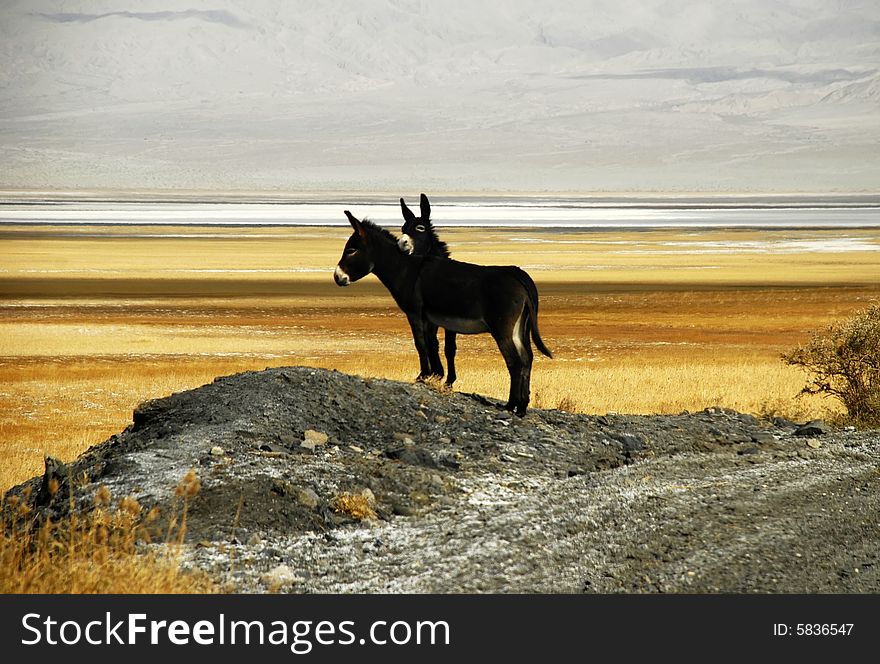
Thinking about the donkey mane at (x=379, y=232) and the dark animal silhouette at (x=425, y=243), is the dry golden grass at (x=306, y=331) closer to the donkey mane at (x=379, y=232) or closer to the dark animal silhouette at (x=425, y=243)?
the dark animal silhouette at (x=425, y=243)

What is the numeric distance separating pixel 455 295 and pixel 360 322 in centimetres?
3027

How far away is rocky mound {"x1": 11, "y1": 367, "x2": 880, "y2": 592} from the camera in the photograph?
1027cm

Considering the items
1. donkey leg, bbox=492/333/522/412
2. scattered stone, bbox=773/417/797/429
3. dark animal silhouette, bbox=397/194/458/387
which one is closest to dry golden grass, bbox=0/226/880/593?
scattered stone, bbox=773/417/797/429

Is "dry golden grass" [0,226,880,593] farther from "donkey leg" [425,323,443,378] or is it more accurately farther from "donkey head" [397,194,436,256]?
"donkey head" [397,194,436,256]

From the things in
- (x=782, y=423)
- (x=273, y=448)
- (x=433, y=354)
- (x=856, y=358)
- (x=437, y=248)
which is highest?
(x=437, y=248)

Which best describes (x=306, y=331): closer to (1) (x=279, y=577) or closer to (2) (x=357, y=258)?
(2) (x=357, y=258)

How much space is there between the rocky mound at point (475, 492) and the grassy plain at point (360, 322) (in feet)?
15.7

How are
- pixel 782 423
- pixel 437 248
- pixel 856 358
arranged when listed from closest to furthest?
pixel 437 248 < pixel 782 423 < pixel 856 358

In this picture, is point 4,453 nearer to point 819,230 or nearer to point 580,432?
point 580,432

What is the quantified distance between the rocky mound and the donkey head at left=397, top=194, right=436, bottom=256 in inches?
66.6

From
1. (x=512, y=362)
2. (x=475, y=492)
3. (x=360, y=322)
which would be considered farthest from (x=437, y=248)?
(x=360, y=322)

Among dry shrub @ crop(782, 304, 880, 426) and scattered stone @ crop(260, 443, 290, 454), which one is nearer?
scattered stone @ crop(260, 443, 290, 454)

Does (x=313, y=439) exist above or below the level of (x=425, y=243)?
below

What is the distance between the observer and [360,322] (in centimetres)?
4597
